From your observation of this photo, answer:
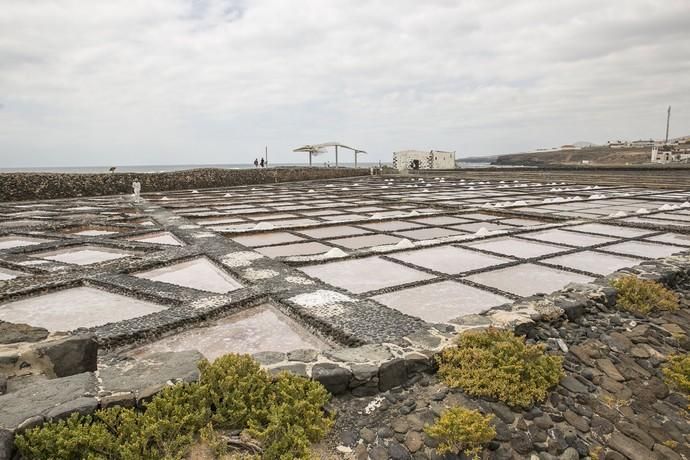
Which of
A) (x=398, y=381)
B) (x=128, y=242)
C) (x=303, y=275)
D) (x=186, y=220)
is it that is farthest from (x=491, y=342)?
(x=186, y=220)

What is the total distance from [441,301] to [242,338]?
6.87 feet

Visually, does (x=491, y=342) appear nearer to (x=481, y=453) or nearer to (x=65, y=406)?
(x=481, y=453)

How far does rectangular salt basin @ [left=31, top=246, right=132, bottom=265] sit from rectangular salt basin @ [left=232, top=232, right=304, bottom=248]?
1.89 m

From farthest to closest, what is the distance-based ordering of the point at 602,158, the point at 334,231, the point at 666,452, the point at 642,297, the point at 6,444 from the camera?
the point at 602,158
the point at 334,231
the point at 642,297
the point at 666,452
the point at 6,444

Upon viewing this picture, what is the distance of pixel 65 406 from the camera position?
2.13 metres

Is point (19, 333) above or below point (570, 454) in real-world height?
above

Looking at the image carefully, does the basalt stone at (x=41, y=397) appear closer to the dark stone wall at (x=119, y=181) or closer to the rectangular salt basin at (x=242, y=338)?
the rectangular salt basin at (x=242, y=338)

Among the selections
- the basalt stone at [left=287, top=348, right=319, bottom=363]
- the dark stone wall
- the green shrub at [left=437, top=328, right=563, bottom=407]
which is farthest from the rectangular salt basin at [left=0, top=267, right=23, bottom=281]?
the dark stone wall

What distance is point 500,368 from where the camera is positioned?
2.83 metres

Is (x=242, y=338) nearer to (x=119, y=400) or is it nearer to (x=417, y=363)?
(x=119, y=400)

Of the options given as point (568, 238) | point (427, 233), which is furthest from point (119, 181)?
point (568, 238)

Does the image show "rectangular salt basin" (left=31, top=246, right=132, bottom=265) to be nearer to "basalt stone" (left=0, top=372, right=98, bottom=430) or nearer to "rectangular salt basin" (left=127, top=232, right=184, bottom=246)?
"rectangular salt basin" (left=127, top=232, right=184, bottom=246)

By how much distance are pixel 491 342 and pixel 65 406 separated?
2759 mm

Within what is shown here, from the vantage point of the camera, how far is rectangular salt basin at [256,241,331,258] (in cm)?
658
